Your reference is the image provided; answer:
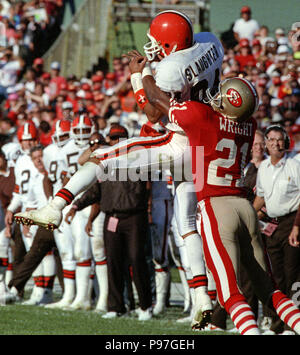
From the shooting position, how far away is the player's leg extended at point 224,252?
5.41 m

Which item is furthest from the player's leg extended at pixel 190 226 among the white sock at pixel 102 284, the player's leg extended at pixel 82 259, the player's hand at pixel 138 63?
the player's leg extended at pixel 82 259

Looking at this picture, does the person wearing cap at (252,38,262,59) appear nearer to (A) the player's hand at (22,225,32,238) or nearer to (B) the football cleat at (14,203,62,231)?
(A) the player's hand at (22,225,32,238)

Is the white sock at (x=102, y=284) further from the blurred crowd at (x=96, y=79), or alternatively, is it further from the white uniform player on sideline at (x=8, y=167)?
the blurred crowd at (x=96, y=79)

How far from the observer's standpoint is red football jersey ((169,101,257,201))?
18.1 feet

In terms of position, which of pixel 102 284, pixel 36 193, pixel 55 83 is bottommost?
pixel 102 284

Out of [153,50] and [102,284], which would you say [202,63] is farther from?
[102,284]

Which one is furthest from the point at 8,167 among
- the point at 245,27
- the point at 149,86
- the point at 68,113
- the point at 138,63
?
the point at 149,86

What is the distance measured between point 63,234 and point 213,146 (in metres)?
4.28

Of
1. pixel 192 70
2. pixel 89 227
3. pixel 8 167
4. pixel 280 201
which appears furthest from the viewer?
pixel 8 167

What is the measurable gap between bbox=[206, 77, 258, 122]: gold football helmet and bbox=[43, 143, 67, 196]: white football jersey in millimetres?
4101

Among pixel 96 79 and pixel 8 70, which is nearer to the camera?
pixel 96 79

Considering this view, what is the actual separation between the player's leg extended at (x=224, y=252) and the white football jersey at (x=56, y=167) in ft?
13.5

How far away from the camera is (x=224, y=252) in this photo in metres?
5.48
